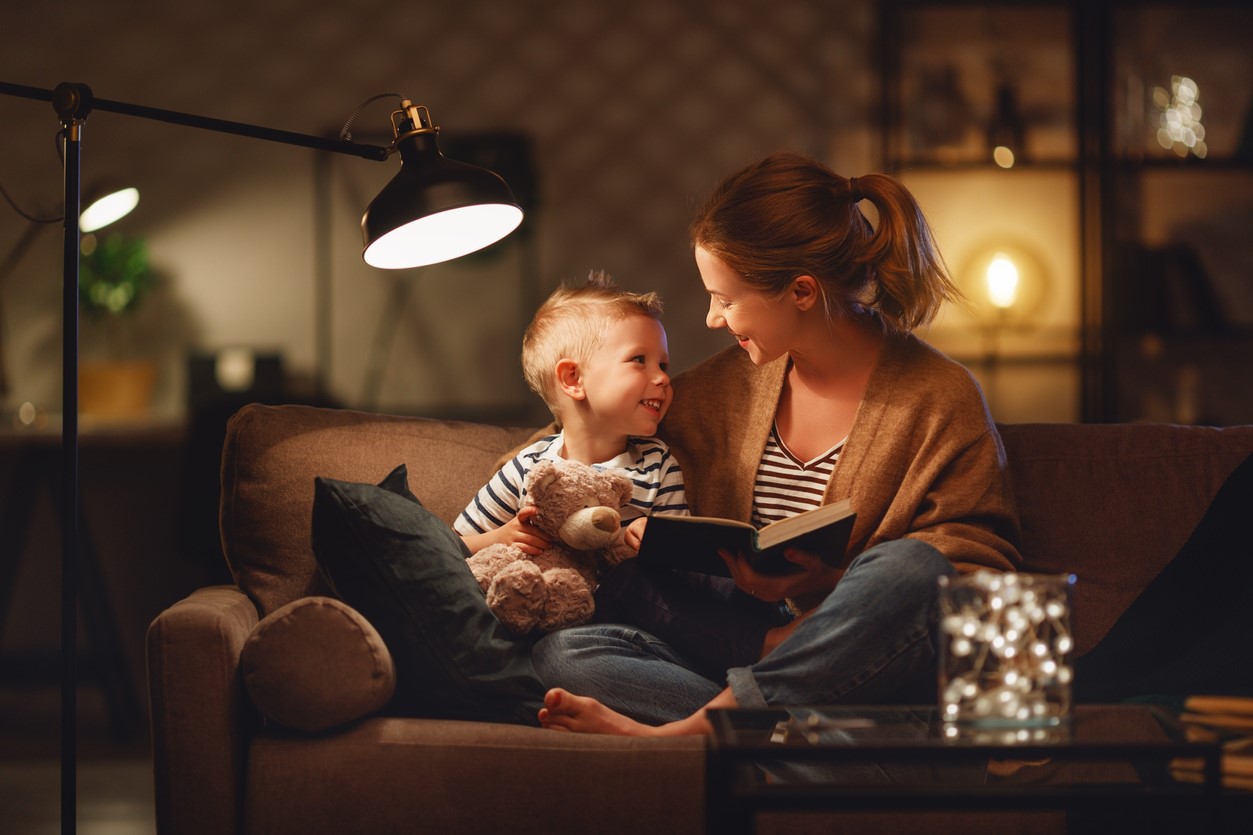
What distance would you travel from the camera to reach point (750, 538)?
4.55ft

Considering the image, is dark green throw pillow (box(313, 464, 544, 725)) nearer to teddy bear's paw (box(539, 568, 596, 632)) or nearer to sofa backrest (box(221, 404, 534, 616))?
teddy bear's paw (box(539, 568, 596, 632))

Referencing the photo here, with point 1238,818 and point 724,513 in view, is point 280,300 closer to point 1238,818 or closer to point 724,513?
point 724,513

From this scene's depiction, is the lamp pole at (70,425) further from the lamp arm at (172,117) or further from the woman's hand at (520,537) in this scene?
the woman's hand at (520,537)

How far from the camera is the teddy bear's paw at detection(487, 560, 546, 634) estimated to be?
155cm

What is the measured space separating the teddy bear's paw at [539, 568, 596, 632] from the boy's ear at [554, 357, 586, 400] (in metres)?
0.30

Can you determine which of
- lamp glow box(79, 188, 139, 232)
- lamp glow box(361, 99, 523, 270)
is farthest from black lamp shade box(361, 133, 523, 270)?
lamp glow box(79, 188, 139, 232)

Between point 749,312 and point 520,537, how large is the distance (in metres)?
0.46

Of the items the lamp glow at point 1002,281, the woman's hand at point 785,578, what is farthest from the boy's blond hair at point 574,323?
the lamp glow at point 1002,281

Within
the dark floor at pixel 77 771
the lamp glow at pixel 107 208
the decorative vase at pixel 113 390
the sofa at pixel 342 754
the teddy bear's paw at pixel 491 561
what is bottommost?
the dark floor at pixel 77 771

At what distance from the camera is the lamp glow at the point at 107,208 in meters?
2.68

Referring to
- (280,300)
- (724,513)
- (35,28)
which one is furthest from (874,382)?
(35,28)

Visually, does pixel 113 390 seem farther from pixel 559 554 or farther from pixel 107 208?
pixel 559 554

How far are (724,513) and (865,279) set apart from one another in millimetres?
406

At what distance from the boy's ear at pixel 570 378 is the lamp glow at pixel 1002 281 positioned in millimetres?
1991
